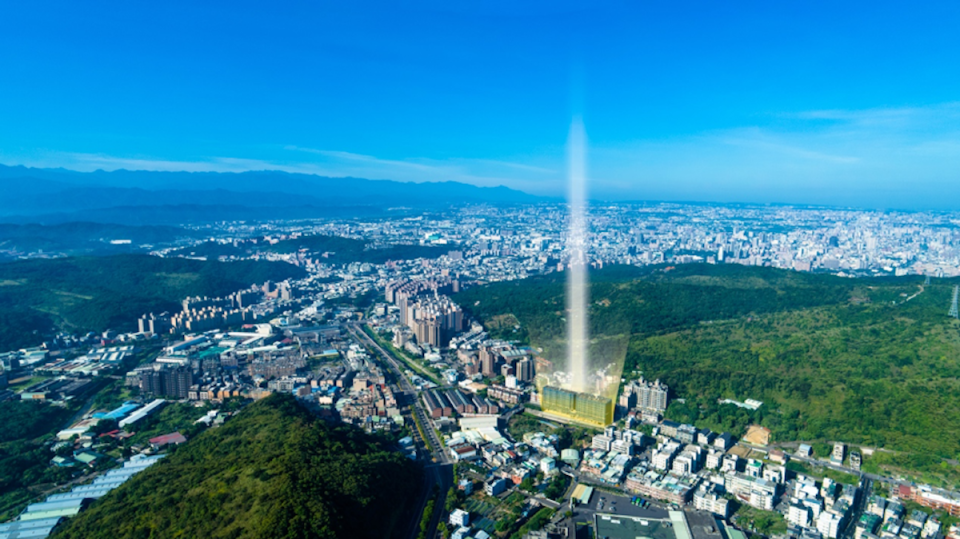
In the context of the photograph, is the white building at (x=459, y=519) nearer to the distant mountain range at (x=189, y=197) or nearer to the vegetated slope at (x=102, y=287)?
the vegetated slope at (x=102, y=287)

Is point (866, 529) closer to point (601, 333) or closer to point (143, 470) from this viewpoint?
point (601, 333)

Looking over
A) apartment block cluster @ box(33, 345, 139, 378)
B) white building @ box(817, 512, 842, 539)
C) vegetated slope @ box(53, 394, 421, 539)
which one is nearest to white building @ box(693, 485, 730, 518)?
white building @ box(817, 512, 842, 539)

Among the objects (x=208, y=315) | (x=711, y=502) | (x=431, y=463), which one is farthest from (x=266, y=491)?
(x=208, y=315)

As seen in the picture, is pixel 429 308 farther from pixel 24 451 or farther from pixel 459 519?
pixel 459 519

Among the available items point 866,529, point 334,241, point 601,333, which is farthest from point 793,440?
point 334,241

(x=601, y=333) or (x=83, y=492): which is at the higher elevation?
(x=601, y=333)

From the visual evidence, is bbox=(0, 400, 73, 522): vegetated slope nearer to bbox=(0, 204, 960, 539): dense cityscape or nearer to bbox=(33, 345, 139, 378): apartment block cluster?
bbox=(0, 204, 960, 539): dense cityscape

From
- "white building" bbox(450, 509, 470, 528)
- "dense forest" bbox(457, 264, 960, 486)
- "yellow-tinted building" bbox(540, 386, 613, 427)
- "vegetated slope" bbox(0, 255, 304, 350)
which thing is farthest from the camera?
"vegetated slope" bbox(0, 255, 304, 350)
